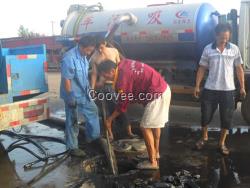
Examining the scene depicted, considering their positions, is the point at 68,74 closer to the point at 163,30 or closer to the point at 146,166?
the point at 146,166

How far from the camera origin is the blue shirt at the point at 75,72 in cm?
551

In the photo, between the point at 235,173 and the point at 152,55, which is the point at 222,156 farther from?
the point at 152,55

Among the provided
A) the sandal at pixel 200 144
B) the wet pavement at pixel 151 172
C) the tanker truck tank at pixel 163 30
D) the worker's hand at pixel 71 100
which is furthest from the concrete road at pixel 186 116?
the worker's hand at pixel 71 100

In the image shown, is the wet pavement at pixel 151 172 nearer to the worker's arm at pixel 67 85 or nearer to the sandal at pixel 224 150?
the sandal at pixel 224 150

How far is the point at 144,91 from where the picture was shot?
16.5 ft

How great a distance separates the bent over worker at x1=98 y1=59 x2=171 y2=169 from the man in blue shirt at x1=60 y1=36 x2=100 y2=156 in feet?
2.70

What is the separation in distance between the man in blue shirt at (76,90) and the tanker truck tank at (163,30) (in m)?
3.16

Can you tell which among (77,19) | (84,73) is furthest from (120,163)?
(77,19)

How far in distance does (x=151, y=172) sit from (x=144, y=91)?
1.07m

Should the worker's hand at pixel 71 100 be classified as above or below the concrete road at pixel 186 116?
above

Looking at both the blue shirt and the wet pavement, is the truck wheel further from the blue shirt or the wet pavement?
the blue shirt

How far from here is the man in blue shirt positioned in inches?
217

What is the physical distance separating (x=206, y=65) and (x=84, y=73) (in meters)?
1.92

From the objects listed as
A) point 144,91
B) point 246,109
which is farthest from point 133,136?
point 246,109
